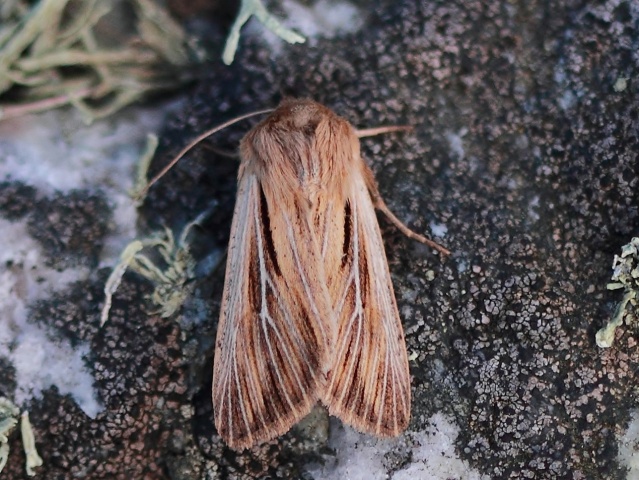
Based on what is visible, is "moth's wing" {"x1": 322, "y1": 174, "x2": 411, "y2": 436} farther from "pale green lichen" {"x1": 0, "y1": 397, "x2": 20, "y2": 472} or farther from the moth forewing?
"pale green lichen" {"x1": 0, "y1": 397, "x2": 20, "y2": 472}

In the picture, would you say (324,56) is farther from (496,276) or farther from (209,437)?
(209,437)

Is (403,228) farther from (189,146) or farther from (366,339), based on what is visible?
(189,146)

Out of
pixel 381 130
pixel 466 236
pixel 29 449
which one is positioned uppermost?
pixel 381 130

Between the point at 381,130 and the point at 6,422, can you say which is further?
the point at 381,130

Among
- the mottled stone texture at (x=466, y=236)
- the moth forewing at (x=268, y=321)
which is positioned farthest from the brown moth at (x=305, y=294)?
the mottled stone texture at (x=466, y=236)

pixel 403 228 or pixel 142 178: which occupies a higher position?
pixel 142 178

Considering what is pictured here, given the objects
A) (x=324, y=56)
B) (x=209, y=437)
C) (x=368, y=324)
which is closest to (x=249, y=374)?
(x=209, y=437)

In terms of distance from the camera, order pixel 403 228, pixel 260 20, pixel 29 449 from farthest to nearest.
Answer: pixel 260 20 < pixel 403 228 < pixel 29 449

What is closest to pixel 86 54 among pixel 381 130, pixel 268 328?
pixel 381 130
